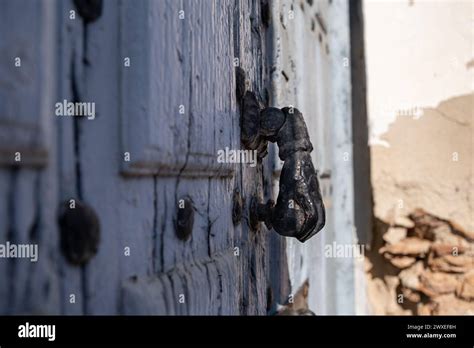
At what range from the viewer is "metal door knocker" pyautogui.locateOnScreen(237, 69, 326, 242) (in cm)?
104

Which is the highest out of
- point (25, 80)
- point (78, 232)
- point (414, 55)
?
point (414, 55)

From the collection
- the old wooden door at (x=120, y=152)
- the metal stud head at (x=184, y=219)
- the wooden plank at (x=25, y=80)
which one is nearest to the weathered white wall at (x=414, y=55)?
the old wooden door at (x=120, y=152)

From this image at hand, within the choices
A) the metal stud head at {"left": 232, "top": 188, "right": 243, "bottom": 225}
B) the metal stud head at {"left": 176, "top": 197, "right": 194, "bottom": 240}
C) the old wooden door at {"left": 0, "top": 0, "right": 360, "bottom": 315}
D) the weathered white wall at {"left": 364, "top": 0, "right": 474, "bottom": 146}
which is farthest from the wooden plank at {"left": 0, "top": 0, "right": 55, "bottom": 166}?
the weathered white wall at {"left": 364, "top": 0, "right": 474, "bottom": 146}

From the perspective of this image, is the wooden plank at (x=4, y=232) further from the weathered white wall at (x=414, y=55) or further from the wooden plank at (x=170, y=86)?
the weathered white wall at (x=414, y=55)

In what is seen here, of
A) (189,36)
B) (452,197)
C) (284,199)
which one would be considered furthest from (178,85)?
(452,197)

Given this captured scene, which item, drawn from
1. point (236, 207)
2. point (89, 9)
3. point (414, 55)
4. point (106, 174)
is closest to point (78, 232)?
point (106, 174)

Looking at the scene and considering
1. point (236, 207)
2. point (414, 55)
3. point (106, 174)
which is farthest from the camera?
point (414, 55)

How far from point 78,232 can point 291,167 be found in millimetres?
589

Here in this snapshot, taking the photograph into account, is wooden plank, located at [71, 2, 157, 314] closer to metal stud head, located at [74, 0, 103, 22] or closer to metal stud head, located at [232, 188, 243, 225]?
metal stud head, located at [74, 0, 103, 22]

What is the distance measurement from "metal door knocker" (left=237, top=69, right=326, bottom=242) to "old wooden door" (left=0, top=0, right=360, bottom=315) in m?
0.05

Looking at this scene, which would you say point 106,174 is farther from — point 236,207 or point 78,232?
point 236,207

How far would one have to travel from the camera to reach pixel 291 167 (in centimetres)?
106

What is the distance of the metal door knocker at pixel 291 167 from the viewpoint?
1045mm
